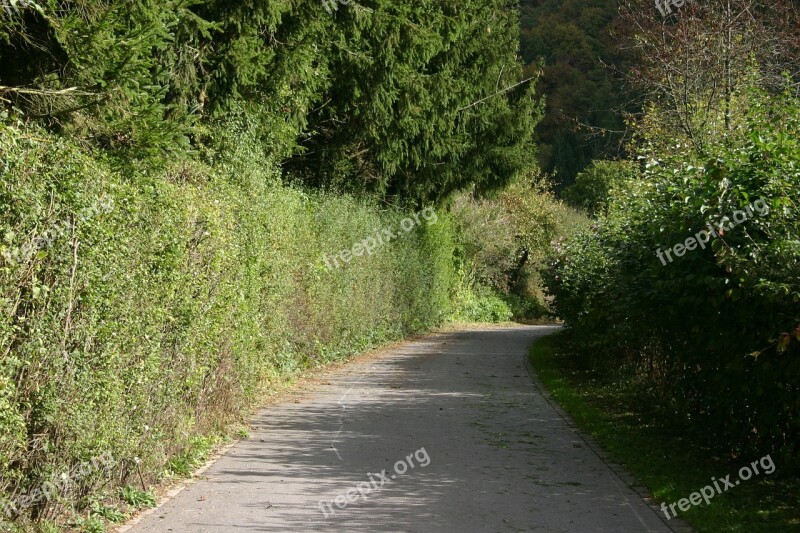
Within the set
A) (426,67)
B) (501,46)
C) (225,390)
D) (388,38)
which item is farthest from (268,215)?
(501,46)

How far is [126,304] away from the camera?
6988 millimetres

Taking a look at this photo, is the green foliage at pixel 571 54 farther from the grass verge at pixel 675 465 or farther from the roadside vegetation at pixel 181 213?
the grass verge at pixel 675 465

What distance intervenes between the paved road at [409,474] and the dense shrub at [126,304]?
761 millimetres

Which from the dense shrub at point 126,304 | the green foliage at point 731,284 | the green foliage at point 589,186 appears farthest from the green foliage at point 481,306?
the green foliage at point 731,284

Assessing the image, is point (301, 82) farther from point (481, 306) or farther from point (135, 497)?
point (481, 306)

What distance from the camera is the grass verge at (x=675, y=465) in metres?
7.59

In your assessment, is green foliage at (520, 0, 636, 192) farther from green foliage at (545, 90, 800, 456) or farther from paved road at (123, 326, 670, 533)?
green foliage at (545, 90, 800, 456)

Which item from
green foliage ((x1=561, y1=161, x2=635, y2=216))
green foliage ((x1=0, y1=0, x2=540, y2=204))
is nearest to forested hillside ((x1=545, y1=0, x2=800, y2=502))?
green foliage ((x1=0, y1=0, x2=540, y2=204))

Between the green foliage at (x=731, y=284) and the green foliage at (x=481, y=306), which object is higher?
the green foliage at (x=731, y=284)

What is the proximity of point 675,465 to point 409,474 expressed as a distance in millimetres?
2956

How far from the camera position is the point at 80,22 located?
8.54m

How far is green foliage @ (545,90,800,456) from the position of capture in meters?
7.72

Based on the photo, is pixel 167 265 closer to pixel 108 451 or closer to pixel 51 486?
pixel 108 451

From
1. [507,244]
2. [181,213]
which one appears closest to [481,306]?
[507,244]
